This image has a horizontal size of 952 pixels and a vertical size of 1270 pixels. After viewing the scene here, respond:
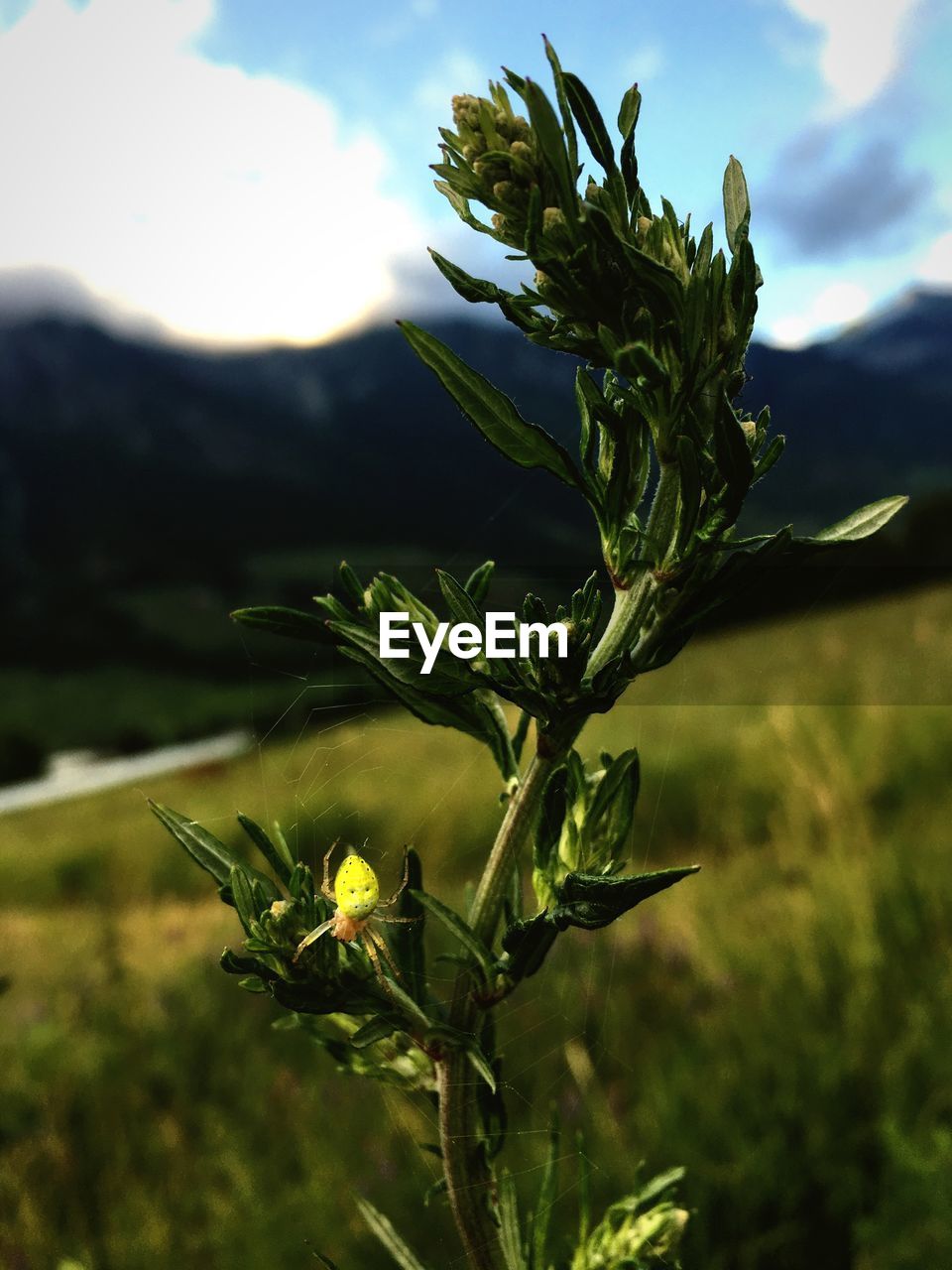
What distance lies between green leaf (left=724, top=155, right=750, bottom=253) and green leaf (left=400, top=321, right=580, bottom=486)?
0.16m

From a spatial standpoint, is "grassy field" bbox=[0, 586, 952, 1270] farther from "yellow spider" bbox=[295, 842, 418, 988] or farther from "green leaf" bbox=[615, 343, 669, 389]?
"green leaf" bbox=[615, 343, 669, 389]

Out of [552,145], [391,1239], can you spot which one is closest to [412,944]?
[391,1239]

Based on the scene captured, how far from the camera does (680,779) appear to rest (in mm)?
4586

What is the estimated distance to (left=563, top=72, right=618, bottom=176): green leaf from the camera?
539 millimetres

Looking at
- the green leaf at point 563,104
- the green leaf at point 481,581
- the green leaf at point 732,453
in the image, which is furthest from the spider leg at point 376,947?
the green leaf at point 563,104

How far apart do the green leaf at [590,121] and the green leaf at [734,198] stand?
8 centimetres

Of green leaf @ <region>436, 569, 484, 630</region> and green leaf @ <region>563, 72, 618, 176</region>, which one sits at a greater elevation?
green leaf @ <region>563, 72, 618, 176</region>

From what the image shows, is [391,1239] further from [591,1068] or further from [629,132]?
[591,1068]

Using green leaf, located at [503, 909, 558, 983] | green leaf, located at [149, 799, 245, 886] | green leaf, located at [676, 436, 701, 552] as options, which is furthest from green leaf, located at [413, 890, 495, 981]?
green leaf, located at [676, 436, 701, 552]

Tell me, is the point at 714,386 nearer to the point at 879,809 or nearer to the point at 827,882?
the point at 827,882

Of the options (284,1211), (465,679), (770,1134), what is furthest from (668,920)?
(465,679)

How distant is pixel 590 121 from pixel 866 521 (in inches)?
11.6

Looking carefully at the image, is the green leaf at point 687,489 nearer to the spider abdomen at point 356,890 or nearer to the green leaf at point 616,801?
the green leaf at point 616,801

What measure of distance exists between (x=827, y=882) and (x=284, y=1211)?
1664 millimetres
